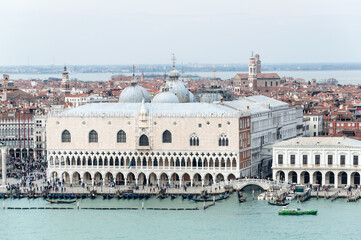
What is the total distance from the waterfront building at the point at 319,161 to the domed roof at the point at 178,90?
9.72 metres

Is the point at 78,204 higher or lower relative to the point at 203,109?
lower

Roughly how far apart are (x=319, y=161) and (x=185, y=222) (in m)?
10.8

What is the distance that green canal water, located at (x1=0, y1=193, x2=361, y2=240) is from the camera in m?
48.4

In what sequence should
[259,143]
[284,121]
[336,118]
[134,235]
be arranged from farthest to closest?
[336,118], [284,121], [259,143], [134,235]

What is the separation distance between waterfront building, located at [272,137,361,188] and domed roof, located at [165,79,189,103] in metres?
9.72

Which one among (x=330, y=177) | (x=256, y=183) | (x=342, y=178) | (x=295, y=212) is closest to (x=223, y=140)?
(x=256, y=183)

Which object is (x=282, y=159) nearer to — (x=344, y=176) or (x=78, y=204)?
(x=344, y=176)

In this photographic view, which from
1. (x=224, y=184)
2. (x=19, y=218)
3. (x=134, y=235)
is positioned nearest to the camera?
Answer: (x=134, y=235)

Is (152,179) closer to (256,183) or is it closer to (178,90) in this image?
(256,183)

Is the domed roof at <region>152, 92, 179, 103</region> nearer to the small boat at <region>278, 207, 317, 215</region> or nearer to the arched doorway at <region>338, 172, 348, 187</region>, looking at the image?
the arched doorway at <region>338, 172, 348, 187</region>

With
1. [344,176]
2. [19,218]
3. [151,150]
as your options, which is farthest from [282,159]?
[19,218]

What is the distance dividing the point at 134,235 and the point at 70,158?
14.0m

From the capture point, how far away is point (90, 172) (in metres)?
61.1

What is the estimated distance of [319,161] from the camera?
58.6 metres
